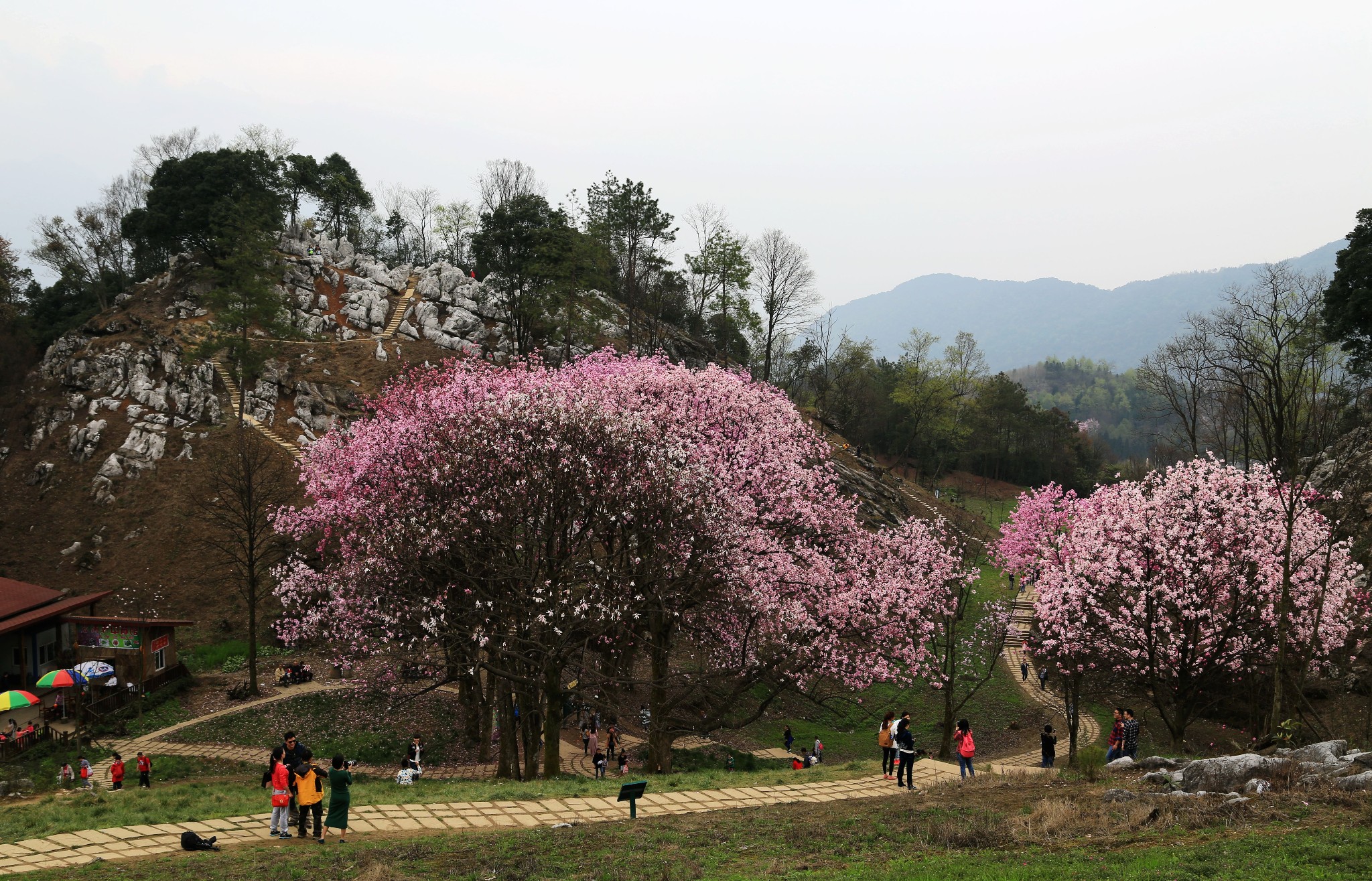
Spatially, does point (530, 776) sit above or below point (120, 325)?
below

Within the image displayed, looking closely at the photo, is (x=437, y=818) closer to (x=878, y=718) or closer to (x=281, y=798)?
(x=281, y=798)

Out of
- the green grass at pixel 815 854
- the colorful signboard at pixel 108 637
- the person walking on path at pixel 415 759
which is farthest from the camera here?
the colorful signboard at pixel 108 637

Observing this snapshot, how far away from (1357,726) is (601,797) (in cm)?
2568

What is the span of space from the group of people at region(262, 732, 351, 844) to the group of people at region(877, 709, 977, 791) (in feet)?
39.9

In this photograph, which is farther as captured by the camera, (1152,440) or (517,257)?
(1152,440)

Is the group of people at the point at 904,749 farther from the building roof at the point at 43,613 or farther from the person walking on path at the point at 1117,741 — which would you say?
the building roof at the point at 43,613

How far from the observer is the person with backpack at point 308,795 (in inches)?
567

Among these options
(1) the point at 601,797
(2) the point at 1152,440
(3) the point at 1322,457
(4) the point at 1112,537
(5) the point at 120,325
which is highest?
(5) the point at 120,325

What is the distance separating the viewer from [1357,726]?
1030 inches

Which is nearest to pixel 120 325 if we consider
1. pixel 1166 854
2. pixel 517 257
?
pixel 517 257

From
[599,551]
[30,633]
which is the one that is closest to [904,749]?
[599,551]

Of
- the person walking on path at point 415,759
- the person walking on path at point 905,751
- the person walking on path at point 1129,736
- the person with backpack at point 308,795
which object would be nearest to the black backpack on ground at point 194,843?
the person with backpack at point 308,795

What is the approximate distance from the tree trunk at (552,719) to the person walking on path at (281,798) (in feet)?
22.1

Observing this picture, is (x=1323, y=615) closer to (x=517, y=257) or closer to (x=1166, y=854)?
(x=1166, y=854)
